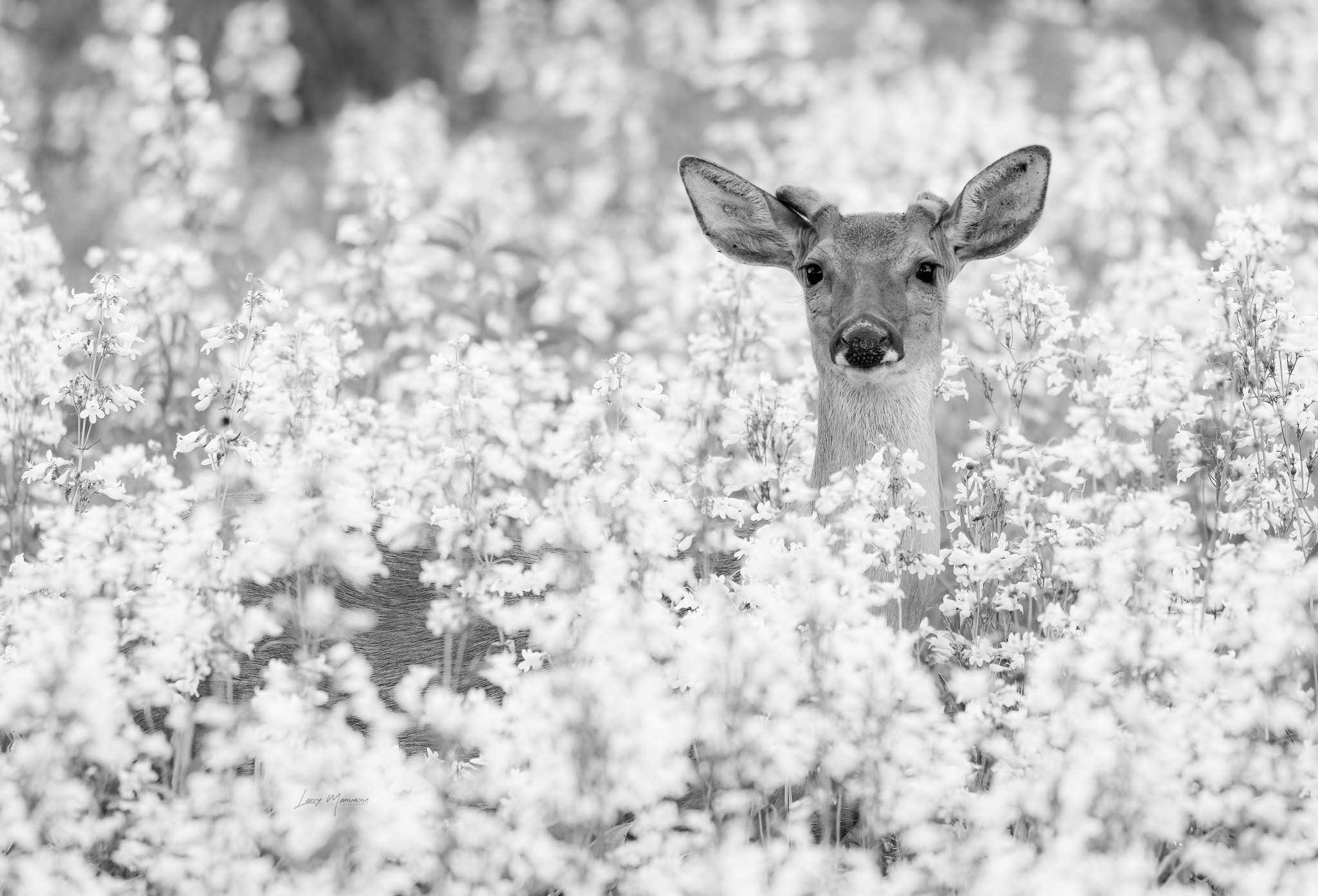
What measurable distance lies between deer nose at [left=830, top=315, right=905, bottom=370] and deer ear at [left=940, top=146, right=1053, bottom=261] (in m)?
0.66

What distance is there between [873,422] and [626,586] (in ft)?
5.99

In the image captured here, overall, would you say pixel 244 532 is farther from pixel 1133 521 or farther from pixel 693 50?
pixel 693 50

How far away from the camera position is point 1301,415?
4.27 m

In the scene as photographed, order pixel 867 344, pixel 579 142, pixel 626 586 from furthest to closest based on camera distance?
pixel 579 142
pixel 867 344
pixel 626 586

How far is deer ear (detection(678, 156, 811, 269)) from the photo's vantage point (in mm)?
5812

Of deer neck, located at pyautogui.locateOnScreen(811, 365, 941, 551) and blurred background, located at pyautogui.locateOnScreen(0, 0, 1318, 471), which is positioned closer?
deer neck, located at pyautogui.locateOnScreen(811, 365, 941, 551)

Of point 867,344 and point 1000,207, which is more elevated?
point 1000,207

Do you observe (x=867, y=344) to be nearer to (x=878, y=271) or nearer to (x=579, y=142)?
(x=878, y=271)
